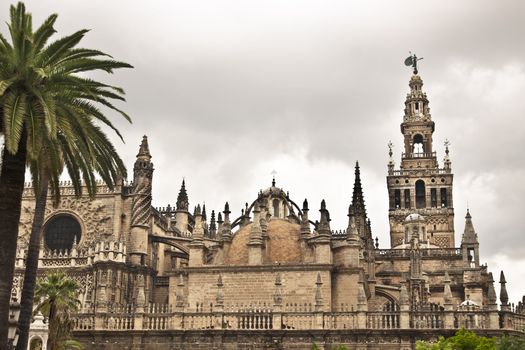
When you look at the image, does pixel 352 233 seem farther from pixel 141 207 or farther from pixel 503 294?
pixel 141 207

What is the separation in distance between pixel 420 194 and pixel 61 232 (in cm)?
4278

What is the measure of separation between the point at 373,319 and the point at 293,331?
159 inches

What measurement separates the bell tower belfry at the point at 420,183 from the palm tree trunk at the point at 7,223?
5949 centimetres

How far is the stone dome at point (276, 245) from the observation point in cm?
4175

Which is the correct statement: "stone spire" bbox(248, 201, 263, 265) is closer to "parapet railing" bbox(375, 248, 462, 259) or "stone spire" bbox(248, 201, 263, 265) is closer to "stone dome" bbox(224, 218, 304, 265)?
"stone dome" bbox(224, 218, 304, 265)

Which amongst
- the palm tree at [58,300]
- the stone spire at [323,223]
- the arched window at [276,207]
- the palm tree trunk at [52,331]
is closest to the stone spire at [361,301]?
the stone spire at [323,223]

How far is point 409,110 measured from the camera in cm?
8475

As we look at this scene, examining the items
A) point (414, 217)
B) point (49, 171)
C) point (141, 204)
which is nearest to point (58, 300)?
point (49, 171)

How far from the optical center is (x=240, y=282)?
4084cm

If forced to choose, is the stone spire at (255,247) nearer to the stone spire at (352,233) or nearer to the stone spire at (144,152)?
the stone spire at (352,233)

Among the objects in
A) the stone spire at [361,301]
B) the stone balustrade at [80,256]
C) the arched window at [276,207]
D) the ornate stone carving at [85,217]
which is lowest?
the stone spire at [361,301]

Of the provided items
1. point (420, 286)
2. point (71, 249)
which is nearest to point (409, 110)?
point (420, 286)

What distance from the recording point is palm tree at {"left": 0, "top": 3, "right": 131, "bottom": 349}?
58.0ft

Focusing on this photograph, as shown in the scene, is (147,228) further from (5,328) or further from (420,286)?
(5,328)
